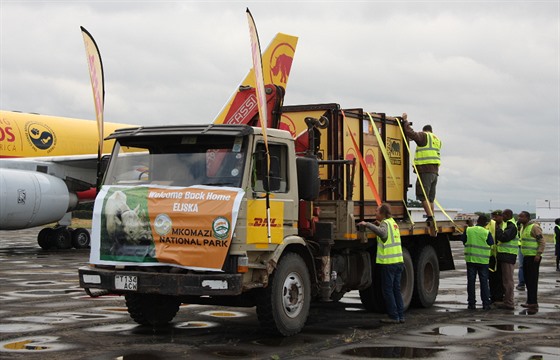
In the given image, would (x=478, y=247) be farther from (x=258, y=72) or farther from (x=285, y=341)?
(x=258, y=72)

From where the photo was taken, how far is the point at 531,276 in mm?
14180

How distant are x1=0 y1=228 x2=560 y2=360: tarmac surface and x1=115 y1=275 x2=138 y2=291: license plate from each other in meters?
0.70

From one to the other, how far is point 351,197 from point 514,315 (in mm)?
3852

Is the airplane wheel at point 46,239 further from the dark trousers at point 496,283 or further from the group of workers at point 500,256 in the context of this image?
the dark trousers at point 496,283

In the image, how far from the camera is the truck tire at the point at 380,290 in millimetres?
12859

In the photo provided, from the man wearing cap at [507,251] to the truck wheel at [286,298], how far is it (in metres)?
5.21

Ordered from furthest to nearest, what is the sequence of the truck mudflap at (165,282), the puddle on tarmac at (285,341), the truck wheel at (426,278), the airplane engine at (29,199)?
1. the airplane engine at (29,199)
2. the truck wheel at (426,278)
3. the puddle on tarmac at (285,341)
4. the truck mudflap at (165,282)

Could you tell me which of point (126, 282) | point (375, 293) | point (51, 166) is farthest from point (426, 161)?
point (51, 166)

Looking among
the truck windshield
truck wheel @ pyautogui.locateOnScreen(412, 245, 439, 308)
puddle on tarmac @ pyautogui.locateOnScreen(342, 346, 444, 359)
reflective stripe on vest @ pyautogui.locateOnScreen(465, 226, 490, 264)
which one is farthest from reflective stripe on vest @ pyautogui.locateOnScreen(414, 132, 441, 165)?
the truck windshield

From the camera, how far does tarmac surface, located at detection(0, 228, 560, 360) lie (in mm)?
8875

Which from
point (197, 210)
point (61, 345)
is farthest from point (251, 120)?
point (61, 345)

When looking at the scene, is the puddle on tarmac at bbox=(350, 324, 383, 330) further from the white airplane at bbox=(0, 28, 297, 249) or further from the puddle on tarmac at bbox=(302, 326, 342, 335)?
the white airplane at bbox=(0, 28, 297, 249)

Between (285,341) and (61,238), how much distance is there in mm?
20023

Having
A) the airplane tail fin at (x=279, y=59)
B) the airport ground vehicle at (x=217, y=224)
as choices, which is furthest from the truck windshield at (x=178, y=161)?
the airplane tail fin at (x=279, y=59)
